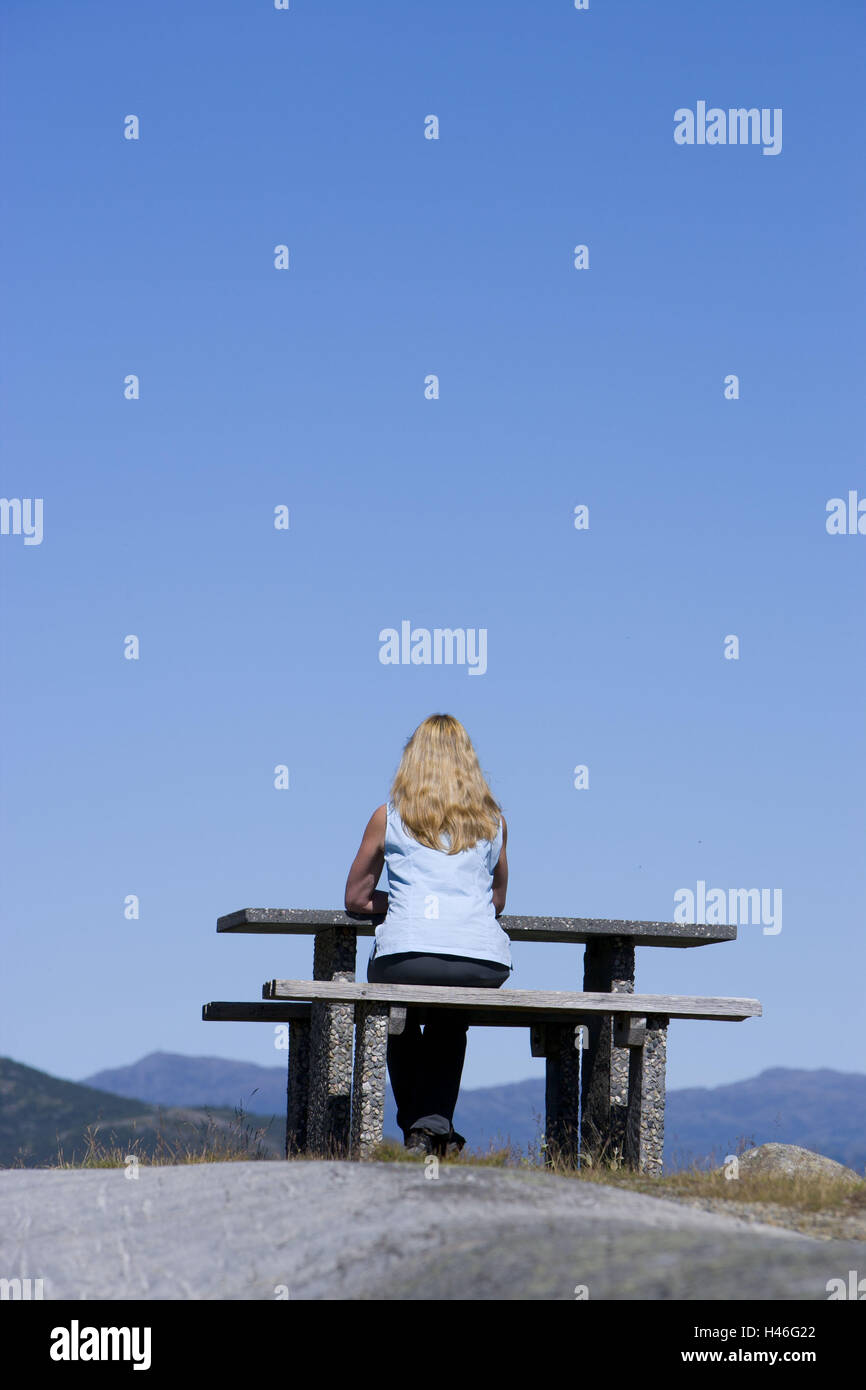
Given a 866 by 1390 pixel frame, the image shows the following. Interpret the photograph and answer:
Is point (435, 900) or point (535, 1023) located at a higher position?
point (435, 900)

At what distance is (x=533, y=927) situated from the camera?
10086mm

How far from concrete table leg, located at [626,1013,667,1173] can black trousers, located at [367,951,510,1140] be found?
125 centimetres

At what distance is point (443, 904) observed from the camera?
8328mm

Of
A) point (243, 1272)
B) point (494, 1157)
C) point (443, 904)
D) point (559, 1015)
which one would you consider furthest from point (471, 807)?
point (243, 1272)

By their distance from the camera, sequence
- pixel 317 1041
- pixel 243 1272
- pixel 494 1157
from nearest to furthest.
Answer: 1. pixel 243 1272
2. pixel 494 1157
3. pixel 317 1041

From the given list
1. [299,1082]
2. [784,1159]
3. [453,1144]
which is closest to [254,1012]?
[299,1082]

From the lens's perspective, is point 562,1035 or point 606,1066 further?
point 562,1035

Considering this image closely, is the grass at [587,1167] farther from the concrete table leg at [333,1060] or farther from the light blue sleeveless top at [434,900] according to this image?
the light blue sleeveless top at [434,900]

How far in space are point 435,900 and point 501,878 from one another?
593mm

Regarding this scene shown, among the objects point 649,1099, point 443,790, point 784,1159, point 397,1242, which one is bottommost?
point 784,1159

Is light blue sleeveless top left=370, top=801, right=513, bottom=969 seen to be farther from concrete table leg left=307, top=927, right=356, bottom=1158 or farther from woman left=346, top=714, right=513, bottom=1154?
concrete table leg left=307, top=927, right=356, bottom=1158

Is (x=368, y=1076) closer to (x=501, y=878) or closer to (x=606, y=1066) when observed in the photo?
(x=501, y=878)
